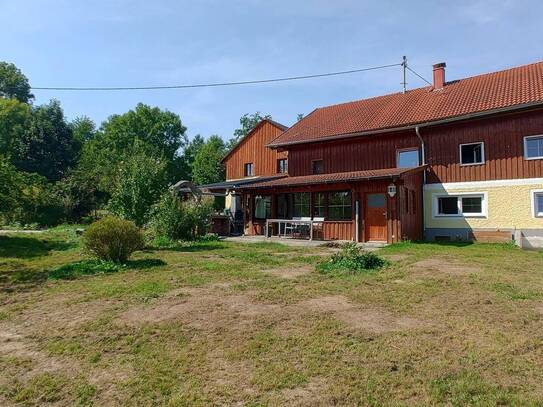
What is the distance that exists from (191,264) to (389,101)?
16.8 meters

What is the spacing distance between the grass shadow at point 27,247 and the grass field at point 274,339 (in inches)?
204

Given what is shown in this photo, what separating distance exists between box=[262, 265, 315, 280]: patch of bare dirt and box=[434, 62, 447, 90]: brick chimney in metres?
15.7

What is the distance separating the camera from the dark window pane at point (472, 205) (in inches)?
687

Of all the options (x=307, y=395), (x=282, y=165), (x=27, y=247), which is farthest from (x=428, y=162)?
(x=27, y=247)

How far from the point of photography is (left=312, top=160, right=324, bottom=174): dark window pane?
866 inches

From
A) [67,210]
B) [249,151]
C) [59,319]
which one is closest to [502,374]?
[59,319]

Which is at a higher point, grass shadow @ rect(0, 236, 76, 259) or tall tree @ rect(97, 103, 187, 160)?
tall tree @ rect(97, 103, 187, 160)

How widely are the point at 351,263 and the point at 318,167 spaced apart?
13.1m

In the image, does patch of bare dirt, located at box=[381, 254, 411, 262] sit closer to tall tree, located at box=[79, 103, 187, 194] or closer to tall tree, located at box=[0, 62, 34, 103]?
tall tree, located at box=[79, 103, 187, 194]

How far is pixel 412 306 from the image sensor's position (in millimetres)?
6027

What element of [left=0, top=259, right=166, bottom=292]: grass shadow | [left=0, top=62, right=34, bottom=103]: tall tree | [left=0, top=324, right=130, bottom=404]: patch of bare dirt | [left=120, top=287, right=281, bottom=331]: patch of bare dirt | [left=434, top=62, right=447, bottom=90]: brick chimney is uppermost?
[left=0, top=62, right=34, bottom=103]: tall tree

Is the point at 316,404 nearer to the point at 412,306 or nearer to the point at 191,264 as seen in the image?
the point at 412,306

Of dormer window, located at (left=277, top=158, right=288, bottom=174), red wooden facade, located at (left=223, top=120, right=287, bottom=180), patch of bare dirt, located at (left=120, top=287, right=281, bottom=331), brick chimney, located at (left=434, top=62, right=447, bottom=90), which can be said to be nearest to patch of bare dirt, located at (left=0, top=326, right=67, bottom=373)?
patch of bare dirt, located at (left=120, top=287, right=281, bottom=331)

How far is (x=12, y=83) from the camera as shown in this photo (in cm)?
6141
